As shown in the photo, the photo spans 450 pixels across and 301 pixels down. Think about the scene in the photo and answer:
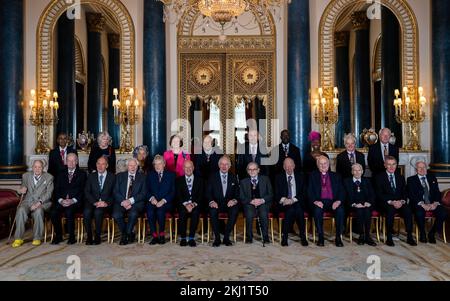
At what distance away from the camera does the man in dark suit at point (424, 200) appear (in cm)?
629

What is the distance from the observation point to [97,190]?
21.2 feet

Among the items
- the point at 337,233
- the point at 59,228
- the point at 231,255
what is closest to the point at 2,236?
the point at 59,228

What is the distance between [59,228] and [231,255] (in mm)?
2605

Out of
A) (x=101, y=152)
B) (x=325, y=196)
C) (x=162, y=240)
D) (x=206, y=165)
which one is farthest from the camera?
(x=101, y=152)

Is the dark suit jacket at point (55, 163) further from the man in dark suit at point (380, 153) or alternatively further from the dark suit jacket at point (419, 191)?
the dark suit jacket at point (419, 191)

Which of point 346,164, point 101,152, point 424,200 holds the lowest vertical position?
point 424,200

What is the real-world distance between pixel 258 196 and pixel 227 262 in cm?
146

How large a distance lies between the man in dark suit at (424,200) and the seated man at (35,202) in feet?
17.6

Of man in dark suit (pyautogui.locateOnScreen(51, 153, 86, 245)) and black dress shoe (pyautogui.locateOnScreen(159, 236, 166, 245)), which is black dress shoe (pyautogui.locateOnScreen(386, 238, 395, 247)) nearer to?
black dress shoe (pyautogui.locateOnScreen(159, 236, 166, 245))

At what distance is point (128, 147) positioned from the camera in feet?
29.9

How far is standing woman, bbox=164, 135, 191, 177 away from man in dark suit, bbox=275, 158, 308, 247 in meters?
1.55

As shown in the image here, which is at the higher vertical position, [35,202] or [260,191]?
[260,191]

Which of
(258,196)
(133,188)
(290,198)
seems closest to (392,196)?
(290,198)

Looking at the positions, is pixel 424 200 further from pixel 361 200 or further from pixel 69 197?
pixel 69 197
